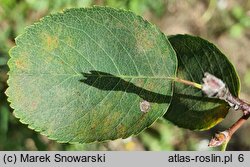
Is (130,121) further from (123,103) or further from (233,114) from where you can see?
(233,114)

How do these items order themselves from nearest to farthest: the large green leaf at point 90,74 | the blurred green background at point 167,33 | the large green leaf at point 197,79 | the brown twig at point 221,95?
the brown twig at point 221,95, the large green leaf at point 90,74, the large green leaf at point 197,79, the blurred green background at point 167,33

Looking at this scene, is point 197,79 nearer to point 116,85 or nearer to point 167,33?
point 116,85

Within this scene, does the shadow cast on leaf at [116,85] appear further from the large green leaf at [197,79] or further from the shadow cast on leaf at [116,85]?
the large green leaf at [197,79]

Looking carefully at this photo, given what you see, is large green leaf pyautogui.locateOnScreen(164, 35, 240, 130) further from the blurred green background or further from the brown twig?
the blurred green background

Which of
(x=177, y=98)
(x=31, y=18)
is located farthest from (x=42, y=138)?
(x=177, y=98)

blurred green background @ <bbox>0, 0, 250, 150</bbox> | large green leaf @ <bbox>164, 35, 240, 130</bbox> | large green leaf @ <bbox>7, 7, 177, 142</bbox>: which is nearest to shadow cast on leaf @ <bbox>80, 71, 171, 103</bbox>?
large green leaf @ <bbox>7, 7, 177, 142</bbox>

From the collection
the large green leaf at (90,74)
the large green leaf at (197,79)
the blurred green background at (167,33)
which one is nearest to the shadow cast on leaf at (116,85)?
the large green leaf at (90,74)
